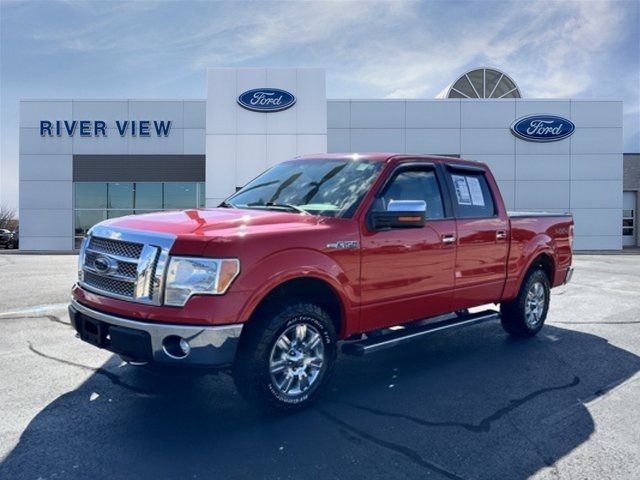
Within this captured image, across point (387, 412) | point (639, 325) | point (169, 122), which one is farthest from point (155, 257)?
point (169, 122)

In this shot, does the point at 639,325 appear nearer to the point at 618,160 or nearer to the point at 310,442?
the point at 310,442

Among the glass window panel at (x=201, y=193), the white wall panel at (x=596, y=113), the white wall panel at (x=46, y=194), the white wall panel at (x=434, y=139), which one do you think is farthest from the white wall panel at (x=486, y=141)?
the white wall panel at (x=46, y=194)

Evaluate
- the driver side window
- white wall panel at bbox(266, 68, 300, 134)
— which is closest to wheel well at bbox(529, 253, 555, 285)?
the driver side window

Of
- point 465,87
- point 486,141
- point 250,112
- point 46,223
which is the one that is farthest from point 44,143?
point 486,141

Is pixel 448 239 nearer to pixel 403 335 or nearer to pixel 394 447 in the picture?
pixel 403 335

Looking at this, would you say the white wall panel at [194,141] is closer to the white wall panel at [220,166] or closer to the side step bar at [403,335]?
the white wall panel at [220,166]

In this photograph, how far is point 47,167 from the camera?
27.0m

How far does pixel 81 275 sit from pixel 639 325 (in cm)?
719

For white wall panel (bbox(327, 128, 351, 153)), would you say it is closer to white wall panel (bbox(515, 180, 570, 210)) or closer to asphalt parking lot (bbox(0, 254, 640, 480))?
white wall panel (bbox(515, 180, 570, 210))

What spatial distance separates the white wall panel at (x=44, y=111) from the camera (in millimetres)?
26609

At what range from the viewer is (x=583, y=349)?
6277mm

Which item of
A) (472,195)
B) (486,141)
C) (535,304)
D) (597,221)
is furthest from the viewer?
(597,221)

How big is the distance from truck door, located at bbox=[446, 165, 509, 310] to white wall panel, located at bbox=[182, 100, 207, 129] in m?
22.4

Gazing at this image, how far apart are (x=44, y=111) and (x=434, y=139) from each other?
18.9 m
